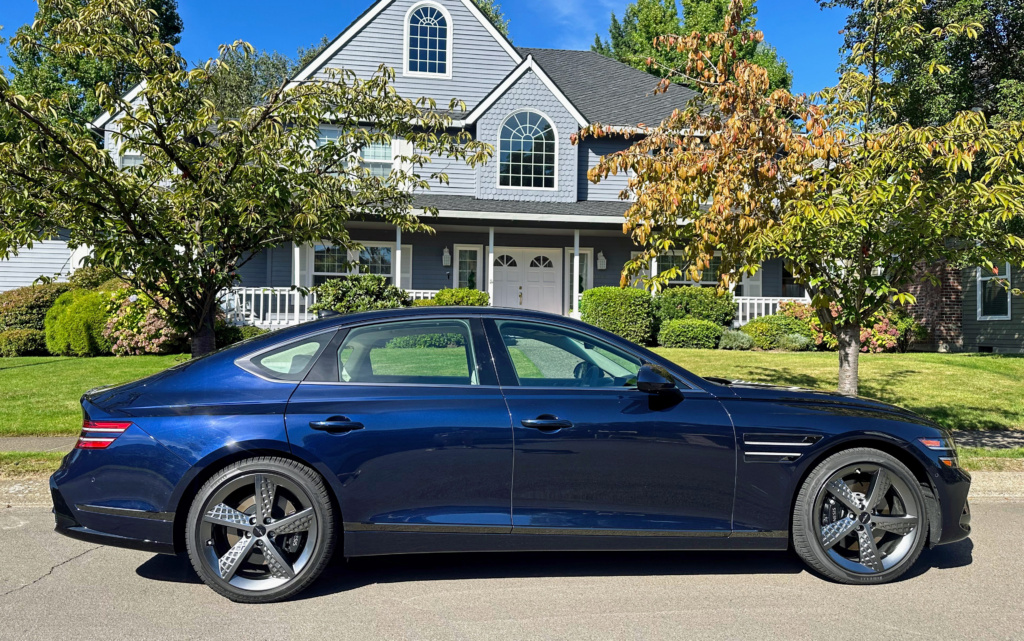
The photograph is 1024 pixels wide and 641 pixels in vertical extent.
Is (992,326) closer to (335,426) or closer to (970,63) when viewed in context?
(970,63)

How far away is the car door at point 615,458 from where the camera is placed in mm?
3873

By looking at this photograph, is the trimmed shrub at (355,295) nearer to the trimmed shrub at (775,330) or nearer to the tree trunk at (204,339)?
the tree trunk at (204,339)

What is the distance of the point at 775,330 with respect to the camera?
55.3 ft

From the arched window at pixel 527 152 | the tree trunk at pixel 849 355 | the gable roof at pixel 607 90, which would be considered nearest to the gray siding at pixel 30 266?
the arched window at pixel 527 152

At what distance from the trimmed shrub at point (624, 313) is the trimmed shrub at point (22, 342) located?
40.3ft

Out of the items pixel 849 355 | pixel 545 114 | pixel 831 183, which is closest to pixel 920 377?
pixel 849 355

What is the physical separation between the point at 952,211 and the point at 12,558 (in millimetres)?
7795

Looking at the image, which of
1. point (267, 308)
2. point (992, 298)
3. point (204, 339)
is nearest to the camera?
point (204, 339)

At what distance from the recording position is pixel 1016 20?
Answer: 15.1 m

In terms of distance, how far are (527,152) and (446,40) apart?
4151 millimetres

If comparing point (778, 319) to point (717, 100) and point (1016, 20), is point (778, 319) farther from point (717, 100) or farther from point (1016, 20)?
point (717, 100)

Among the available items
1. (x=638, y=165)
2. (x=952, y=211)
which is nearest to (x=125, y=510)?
(x=638, y=165)

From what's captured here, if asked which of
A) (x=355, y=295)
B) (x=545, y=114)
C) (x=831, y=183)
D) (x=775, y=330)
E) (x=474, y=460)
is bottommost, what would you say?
(x=474, y=460)

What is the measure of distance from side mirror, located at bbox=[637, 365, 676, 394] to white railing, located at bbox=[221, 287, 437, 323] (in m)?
13.6
